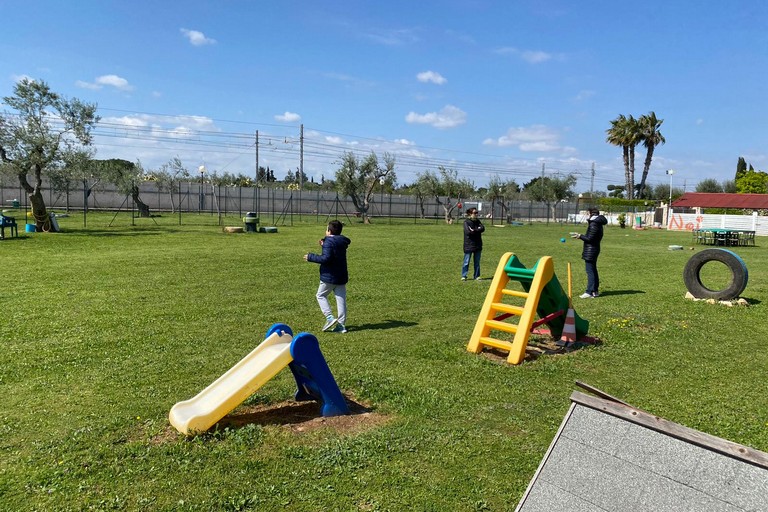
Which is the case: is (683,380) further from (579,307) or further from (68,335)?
(68,335)

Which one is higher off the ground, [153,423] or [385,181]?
[385,181]

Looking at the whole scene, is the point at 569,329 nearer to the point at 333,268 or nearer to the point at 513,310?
the point at 513,310

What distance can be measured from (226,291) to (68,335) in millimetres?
3810

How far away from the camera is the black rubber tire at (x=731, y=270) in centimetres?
1046

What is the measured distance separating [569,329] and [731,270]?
5862mm

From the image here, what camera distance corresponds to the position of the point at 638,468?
7.64ft

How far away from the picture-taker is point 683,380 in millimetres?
6086

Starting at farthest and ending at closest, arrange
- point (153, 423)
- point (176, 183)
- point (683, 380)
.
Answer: point (176, 183)
point (683, 380)
point (153, 423)

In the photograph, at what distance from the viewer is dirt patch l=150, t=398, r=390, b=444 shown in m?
4.57

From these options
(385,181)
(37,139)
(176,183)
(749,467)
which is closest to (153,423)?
(749,467)

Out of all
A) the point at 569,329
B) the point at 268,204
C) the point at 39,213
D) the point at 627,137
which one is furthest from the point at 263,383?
the point at 627,137

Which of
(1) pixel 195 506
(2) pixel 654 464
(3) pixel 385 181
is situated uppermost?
(3) pixel 385 181

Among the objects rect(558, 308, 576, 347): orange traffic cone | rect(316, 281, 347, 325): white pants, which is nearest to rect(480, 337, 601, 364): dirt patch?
rect(558, 308, 576, 347): orange traffic cone

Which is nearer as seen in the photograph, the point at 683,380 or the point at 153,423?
the point at 153,423
